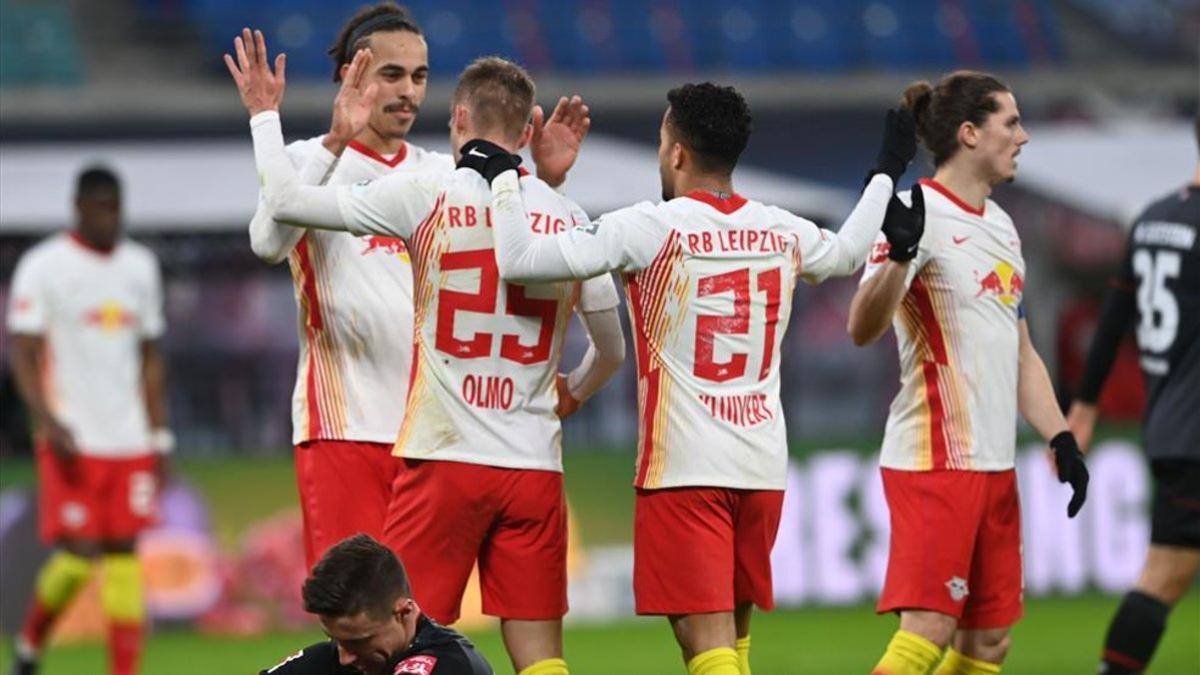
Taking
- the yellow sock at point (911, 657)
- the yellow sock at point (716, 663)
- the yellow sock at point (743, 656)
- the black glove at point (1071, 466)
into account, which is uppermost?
the black glove at point (1071, 466)

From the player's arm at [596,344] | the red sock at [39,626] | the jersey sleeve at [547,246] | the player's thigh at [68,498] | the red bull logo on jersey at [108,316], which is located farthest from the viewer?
the red bull logo on jersey at [108,316]

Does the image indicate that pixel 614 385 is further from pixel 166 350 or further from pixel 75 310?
pixel 75 310

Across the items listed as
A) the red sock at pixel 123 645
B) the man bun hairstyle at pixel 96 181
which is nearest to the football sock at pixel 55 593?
the red sock at pixel 123 645

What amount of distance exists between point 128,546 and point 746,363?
477 cm

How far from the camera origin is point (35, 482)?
12.8 metres

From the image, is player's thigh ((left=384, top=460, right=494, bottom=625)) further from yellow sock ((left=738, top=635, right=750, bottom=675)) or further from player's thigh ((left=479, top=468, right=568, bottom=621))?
yellow sock ((left=738, top=635, right=750, bottom=675))

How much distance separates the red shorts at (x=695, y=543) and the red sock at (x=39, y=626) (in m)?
4.43

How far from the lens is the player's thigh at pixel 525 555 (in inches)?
258

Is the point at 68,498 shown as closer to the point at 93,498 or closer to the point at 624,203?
the point at 93,498

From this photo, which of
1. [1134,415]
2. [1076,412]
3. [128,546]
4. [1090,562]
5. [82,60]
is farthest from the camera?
[82,60]

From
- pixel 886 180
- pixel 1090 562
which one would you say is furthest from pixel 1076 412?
pixel 1090 562

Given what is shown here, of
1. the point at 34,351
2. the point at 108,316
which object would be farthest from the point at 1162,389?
the point at 34,351

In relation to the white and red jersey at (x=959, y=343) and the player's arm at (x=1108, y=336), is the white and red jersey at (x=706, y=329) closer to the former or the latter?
the white and red jersey at (x=959, y=343)

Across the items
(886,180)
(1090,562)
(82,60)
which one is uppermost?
(82,60)
